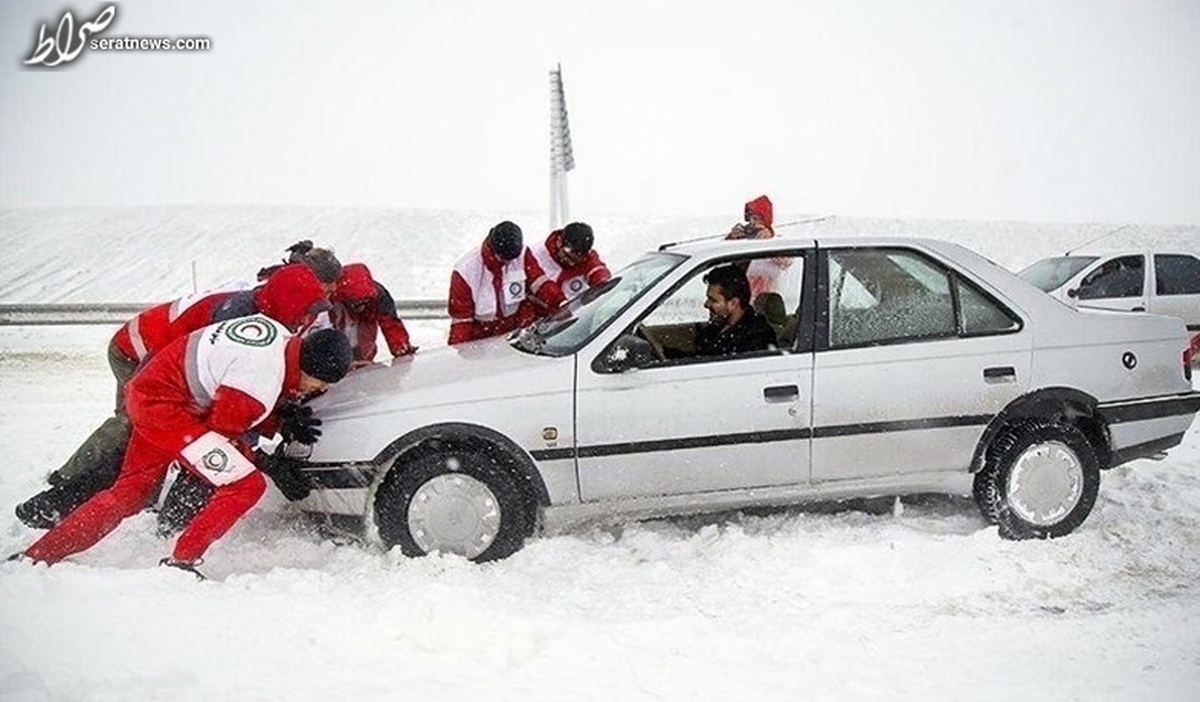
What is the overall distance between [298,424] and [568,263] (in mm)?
2606

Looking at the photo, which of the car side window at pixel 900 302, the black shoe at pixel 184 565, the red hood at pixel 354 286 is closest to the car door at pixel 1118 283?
the car side window at pixel 900 302

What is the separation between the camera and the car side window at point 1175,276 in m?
10.5

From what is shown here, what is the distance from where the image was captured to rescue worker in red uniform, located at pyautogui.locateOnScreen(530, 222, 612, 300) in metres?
6.12

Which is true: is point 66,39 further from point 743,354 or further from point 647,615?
point 647,615

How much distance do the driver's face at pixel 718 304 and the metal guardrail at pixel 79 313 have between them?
9252 mm

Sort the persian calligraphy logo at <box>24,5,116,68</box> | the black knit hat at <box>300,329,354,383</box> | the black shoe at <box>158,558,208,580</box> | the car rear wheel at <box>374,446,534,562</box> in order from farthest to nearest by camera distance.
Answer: the persian calligraphy logo at <box>24,5,116,68</box>
the car rear wheel at <box>374,446,534,562</box>
the black knit hat at <box>300,329,354,383</box>
the black shoe at <box>158,558,208,580</box>

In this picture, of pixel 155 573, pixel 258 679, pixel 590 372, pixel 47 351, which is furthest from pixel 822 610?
pixel 47 351

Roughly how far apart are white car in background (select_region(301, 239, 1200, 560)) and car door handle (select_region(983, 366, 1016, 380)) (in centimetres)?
1

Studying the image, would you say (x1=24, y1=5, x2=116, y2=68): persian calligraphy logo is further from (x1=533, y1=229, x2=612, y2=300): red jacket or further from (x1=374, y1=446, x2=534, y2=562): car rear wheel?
(x1=374, y1=446, x2=534, y2=562): car rear wheel

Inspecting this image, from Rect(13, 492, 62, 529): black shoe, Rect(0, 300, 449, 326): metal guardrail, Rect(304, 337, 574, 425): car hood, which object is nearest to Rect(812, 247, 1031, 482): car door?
Rect(304, 337, 574, 425): car hood

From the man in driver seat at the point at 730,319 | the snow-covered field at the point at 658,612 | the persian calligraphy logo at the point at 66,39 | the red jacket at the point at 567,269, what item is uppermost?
the persian calligraphy logo at the point at 66,39

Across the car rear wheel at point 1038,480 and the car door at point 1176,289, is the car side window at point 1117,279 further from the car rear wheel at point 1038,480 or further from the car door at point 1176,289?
the car rear wheel at point 1038,480

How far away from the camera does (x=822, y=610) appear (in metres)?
3.67

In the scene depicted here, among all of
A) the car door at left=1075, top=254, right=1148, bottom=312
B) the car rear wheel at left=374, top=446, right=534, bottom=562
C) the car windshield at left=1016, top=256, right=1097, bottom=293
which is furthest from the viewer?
the car windshield at left=1016, top=256, right=1097, bottom=293
